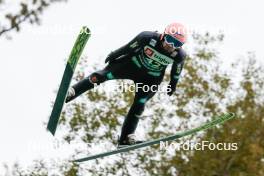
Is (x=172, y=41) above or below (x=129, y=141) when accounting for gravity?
above

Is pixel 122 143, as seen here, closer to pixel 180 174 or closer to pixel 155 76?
pixel 155 76

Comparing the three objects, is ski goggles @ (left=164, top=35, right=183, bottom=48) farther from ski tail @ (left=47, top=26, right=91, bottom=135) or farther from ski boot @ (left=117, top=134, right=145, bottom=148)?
ski boot @ (left=117, top=134, right=145, bottom=148)

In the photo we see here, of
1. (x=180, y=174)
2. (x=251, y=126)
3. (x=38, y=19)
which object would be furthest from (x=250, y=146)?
(x=38, y=19)

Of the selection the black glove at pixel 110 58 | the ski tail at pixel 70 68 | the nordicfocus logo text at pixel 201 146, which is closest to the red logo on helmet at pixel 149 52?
the black glove at pixel 110 58

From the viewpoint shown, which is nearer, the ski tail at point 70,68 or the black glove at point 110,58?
the black glove at point 110,58

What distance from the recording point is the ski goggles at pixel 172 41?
10.3 meters

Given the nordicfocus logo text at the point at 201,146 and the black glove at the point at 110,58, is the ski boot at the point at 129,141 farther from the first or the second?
the nordicfocus logo text at the point at 201,146

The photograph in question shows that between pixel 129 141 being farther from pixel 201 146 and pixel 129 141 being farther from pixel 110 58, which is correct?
pixel 201 146

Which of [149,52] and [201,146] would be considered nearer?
[149,52]

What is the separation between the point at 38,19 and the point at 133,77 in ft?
11.9

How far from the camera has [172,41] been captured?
10.3 meters

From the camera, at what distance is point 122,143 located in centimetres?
1182

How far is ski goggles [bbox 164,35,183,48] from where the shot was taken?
33.7 ft

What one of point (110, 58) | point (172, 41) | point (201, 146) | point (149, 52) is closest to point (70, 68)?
point (110, 58)
